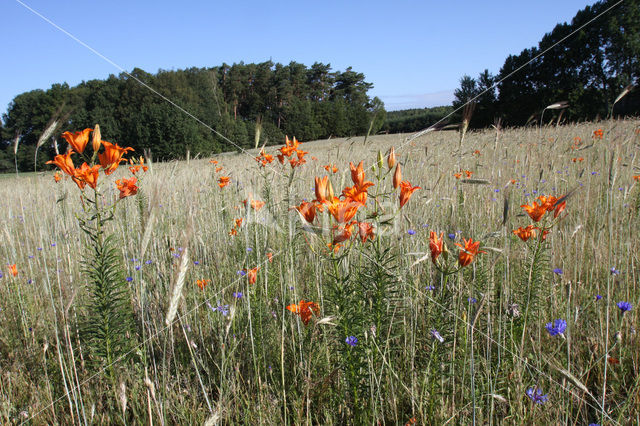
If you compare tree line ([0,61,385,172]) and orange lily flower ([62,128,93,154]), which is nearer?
orange lily flower ([62,128,93,154])

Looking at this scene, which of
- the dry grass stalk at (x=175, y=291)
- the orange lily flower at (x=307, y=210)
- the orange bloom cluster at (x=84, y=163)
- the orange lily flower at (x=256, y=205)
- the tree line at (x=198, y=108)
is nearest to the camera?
the dry grass stalk at (x=175, y=291)

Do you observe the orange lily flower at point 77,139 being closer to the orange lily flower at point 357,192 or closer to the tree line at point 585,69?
the orange lily flower at point 357,192

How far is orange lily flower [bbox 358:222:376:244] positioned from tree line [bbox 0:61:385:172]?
45.0 feet

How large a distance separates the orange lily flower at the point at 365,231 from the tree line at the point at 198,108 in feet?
45.0

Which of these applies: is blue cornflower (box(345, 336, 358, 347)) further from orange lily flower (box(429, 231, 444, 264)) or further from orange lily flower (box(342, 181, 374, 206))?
orange lily flower (box(342, 181, 374, 206))

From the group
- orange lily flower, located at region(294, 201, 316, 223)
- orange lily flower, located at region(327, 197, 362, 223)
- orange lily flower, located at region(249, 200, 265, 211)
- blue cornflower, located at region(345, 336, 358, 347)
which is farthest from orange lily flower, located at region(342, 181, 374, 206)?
orange lily flower, located at region(249, 200, 265, 211)

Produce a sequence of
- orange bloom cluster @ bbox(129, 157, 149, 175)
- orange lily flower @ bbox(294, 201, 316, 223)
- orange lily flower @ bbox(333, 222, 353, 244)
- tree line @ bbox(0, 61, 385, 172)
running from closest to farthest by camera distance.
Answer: orange lily flower @ bbox(333, 222, 353, 244)
orange lily flower @ bbox(294, 201, 316, 223)
orange bloom cluster @ bbox(129, 157, 149, 175)
tree line @ bbox(0, 61, 385, 172)

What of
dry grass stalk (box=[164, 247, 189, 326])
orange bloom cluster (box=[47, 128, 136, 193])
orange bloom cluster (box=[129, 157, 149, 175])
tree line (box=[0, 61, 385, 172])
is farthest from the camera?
tree line (box=[0, 61, 385, 172])

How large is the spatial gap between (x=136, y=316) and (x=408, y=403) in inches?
65.7

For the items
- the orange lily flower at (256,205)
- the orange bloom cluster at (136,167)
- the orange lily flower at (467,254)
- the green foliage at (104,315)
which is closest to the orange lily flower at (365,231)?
Answer: the orange lily flower at (467,254)

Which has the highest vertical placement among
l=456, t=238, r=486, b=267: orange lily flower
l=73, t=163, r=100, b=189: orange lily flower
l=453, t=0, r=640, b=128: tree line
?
l=453, t=0, r=640, b=128: tree line

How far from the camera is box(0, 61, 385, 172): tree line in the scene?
24156mm

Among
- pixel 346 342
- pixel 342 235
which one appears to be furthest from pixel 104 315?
pixel 342 235

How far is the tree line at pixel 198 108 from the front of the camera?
79.3 ft
